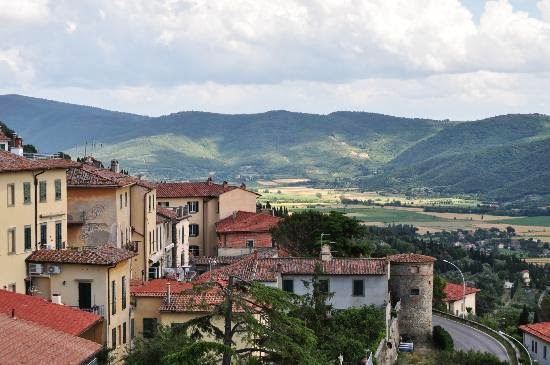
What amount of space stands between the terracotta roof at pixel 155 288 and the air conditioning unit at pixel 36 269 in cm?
452

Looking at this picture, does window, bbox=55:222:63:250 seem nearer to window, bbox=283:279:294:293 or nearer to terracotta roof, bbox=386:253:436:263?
window, bbox=283:279:294:293

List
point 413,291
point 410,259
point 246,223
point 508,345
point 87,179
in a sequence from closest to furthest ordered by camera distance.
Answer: point 87,179 → point 410,259 → point 413,291 → point 508,345 → point 246,223

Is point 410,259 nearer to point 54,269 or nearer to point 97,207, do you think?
point 97,207

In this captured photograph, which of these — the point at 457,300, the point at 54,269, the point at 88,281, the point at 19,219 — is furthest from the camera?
the point at 457,300

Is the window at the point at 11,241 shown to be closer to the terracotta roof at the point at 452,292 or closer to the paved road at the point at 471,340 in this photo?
the paved road at the point at 471,340

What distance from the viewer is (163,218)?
6994cm

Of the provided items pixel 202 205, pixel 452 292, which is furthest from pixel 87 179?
pixel 452 292

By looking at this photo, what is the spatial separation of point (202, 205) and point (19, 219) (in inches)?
1850

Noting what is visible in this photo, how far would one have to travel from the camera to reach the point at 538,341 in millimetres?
65875

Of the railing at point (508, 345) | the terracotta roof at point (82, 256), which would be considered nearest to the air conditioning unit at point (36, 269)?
the terracotta roof at point (82, 256)

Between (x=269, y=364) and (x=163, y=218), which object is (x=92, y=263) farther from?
(x=163, y=218)

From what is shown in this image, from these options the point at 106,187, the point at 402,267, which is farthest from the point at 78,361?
the point at 402,267

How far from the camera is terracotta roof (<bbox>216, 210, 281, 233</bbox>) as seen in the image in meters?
82.7

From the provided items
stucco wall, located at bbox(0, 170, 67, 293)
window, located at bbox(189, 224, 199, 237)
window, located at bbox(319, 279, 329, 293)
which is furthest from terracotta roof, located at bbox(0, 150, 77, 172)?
window, located at bbox(189, 224, 199, 237)
